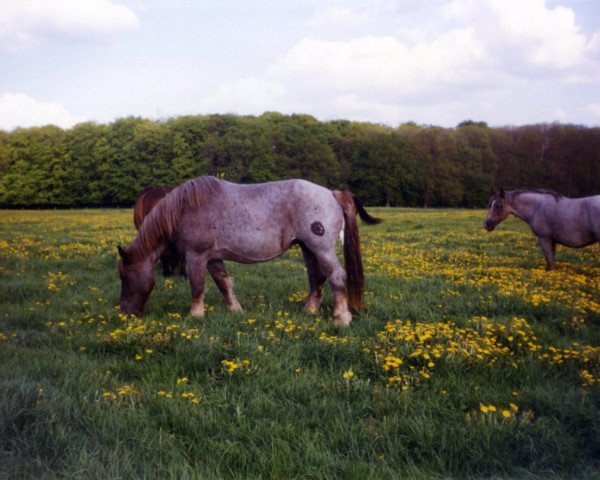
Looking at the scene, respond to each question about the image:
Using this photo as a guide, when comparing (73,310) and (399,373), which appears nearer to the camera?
(399,373)

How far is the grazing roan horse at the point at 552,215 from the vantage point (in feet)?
36.7

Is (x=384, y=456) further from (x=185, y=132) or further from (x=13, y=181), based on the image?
(x=13, y=181)

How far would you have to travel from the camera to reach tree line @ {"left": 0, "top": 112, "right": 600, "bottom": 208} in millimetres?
59656

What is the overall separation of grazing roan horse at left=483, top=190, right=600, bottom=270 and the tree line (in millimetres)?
47253

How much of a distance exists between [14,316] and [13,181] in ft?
227

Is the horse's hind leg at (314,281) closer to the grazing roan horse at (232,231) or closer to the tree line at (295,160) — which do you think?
the grazing roan horse at (232,231)

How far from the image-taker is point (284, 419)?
3738mm

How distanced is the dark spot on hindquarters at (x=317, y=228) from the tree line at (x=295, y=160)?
52.4 meters

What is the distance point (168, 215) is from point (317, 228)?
234cm

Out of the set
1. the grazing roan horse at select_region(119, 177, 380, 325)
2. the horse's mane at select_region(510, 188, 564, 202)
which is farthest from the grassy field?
the horse's mane at select_region(510, 188, 564, 202)

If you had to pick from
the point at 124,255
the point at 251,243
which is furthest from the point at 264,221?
the point at 124,255

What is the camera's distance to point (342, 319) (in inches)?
259

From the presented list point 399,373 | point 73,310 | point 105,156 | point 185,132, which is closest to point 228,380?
point 399,373

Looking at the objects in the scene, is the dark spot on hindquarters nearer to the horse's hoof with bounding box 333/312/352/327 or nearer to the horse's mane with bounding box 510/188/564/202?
the horse's hoof with bounding box 333/312/352/327
